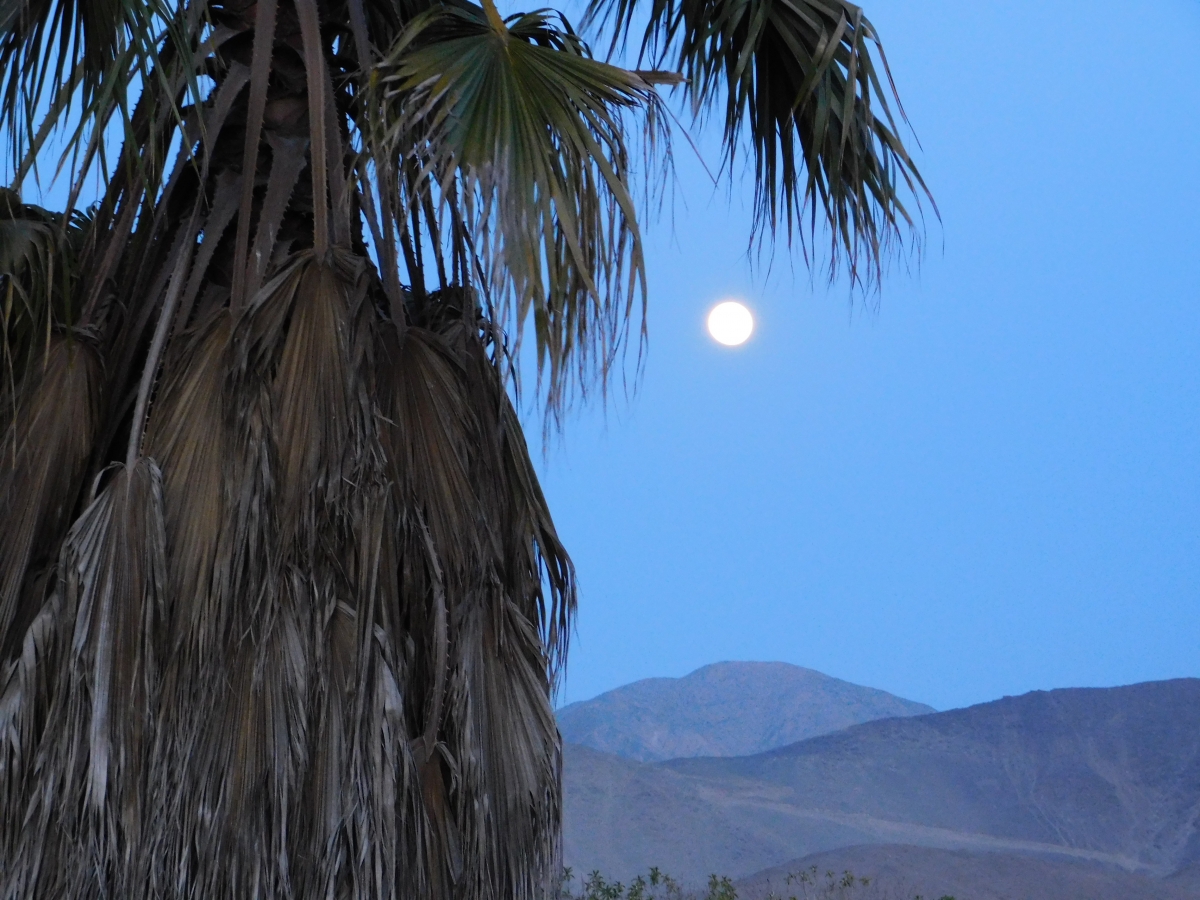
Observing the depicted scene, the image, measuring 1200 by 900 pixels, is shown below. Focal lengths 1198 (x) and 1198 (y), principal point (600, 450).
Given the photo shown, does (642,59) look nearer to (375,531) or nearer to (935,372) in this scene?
(375,531)

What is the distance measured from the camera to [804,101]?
3541 mm

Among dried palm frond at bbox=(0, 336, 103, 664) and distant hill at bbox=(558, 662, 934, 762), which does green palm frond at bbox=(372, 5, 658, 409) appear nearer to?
dried palm frond at bbox=(0, 336, 103, 664)

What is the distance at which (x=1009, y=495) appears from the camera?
11.9 meters

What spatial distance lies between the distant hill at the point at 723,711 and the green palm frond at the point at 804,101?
6208mm

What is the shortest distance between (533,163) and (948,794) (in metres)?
6.67

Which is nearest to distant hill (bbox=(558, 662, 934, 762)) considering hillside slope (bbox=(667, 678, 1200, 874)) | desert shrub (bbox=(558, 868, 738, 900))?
hillside slope (bbox=(667, 678, 1200, 874))

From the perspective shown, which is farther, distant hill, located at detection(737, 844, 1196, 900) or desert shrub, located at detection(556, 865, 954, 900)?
distant hill, located at detection(737, 844, 1196, 900)

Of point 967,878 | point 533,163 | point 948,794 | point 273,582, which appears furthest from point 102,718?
point 948,794

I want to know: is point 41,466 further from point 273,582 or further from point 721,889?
point 721,889

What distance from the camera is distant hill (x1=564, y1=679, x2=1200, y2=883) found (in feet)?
25.2

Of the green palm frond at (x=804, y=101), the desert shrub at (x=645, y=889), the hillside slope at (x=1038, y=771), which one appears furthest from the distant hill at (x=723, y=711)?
the green palm frond at (x=804, y=101)

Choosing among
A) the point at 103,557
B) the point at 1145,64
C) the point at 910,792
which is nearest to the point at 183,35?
the point at 103,557

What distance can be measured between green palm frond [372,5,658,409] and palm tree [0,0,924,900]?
1 centimetres

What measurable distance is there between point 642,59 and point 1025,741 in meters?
6.06
